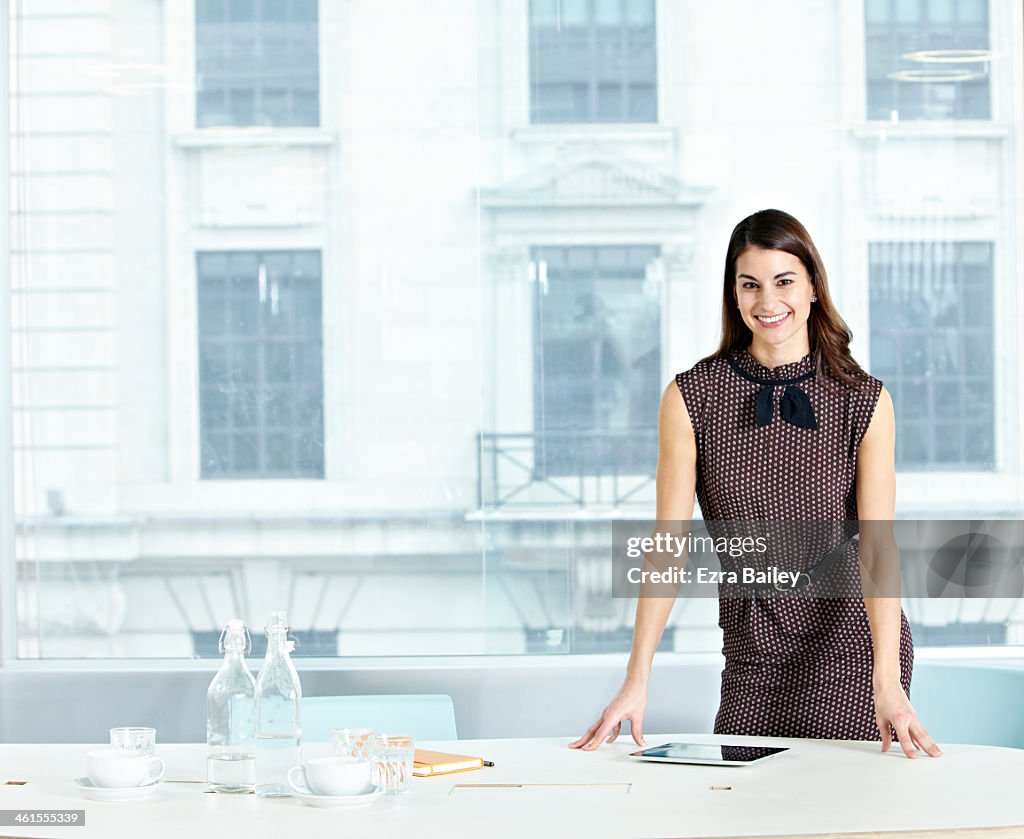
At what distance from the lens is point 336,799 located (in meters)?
1.67

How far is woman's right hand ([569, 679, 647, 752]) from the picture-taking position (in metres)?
2.05

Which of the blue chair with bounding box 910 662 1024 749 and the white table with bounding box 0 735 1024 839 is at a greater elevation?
the white table with bounding box 0 735 1024 839

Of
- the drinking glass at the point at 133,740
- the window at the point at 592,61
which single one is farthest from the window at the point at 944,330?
the drinking glass at the point at 133,740

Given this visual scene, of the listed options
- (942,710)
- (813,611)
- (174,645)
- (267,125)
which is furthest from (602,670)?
(267,125)

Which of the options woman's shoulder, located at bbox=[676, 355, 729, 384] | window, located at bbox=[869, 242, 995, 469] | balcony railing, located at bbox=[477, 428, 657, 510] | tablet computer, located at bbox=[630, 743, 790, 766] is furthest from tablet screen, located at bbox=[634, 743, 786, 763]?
window, located at bbox=[869, 242, 995, 469]

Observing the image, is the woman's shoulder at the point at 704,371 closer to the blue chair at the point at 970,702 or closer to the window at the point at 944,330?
the blue chair at the point at 970,702

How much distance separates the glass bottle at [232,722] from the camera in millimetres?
1778

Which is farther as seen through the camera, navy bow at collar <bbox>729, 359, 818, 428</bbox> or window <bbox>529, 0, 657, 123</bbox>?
window <bbox>529, 0, 657, 123</bbox>

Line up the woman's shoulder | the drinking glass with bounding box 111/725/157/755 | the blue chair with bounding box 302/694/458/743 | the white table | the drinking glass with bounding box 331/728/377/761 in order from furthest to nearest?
1. the blue chair with bounding box 302/694/458/743
2. the woman's shoulder
3. the drinking glass with bounding box 111/725/157/755
4. the drinking glass with bounding box 331/728/377/761
5. the white table

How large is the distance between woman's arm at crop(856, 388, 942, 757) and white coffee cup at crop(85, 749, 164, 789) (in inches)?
43.3

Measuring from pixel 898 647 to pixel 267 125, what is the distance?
2468 mm

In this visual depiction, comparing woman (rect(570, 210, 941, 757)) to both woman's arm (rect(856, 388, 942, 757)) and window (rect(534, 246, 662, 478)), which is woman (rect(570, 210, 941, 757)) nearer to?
woman's arm (rect(856, 388, 942, 757))

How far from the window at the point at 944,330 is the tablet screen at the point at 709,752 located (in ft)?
6.42

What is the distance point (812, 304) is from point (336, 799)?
3.96 ft
